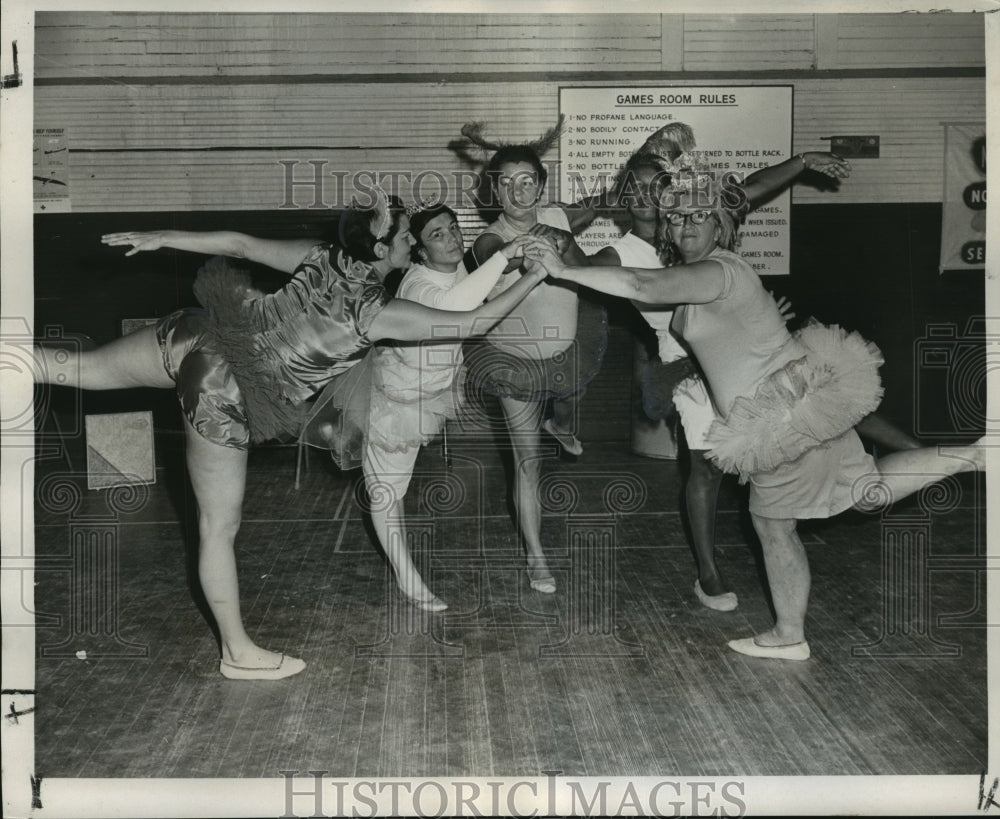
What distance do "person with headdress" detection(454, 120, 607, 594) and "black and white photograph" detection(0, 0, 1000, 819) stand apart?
0.02 meters

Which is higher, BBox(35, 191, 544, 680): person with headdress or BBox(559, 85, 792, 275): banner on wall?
BBox(559, 85, 792, 275): banner on wall

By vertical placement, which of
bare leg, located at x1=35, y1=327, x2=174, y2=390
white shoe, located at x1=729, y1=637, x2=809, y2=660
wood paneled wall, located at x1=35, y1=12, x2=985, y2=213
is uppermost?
wood paneled wall, located at x1=35, y1=12, x2=985, y2=213

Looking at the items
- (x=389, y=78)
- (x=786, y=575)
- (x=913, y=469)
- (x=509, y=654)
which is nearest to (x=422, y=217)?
(x=509, y=654)

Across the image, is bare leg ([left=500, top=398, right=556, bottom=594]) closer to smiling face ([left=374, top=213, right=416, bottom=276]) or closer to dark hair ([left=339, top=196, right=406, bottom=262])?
smiling face ([left=374, top=213, right=416, bottom=276])

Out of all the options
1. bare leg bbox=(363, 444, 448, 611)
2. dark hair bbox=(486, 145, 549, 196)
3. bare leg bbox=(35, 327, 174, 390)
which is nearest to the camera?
bare leg bbox=(35, 327, 174, 390)

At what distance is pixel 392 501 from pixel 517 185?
Result: 4.36ft

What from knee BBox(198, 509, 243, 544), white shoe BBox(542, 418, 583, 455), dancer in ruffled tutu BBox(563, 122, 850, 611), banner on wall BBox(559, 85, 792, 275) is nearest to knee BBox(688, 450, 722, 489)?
dancer in ruffled tutu BBox(563, 122, 850, 611)

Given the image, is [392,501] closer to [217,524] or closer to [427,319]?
[217,524]

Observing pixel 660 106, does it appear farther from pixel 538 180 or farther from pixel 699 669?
pixel 699 669

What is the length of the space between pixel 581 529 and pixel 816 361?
2145 millimetres

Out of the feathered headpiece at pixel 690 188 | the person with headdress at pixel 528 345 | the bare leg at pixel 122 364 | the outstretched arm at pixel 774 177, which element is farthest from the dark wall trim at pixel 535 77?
the bare leg at pixel 122 364

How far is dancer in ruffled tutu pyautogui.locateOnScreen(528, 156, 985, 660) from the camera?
3.43 metres

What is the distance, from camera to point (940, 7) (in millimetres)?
2824

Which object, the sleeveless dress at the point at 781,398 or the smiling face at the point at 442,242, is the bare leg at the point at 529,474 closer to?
the smiling face at the point at 442,242
